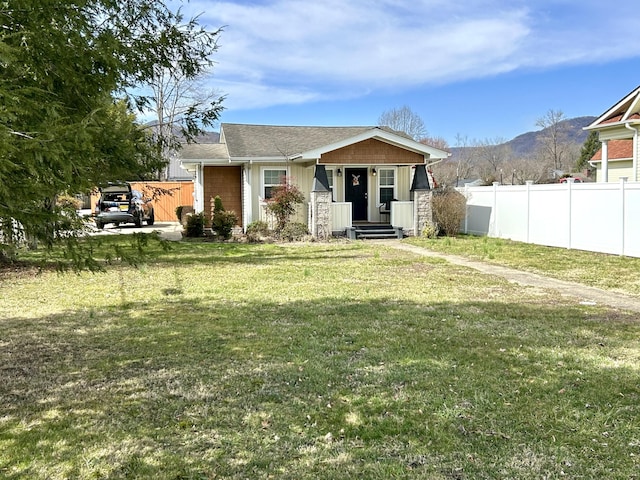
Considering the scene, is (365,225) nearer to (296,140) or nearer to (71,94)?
(296,140)

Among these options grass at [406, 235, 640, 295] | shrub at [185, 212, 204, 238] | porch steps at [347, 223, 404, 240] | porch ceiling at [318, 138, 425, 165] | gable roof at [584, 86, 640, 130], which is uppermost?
gable roof at [584, 86, 640, 130]

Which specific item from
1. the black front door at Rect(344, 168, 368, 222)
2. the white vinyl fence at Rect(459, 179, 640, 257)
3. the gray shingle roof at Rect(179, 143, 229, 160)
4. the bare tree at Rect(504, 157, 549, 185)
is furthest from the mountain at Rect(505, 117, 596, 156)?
the gray shingle roof at Rect(179, 143, 229, 160)

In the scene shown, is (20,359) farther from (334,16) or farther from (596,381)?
(334,16)

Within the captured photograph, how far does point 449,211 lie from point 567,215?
4.48 m

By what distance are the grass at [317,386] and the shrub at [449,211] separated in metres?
9.69

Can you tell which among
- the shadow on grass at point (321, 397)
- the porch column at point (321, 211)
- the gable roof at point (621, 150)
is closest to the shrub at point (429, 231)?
the porch column at point (321, 211)

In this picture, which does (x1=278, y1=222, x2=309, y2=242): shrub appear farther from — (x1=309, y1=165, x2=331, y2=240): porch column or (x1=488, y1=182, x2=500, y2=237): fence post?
(x1=488, y1=182, x2=500, y2=237): fence post

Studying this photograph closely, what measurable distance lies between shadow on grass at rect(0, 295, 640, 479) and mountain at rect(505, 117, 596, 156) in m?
16.6

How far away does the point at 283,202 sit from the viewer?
1689cm

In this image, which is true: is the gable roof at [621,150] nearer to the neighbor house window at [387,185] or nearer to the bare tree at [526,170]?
the neighbor house window at [387,185]

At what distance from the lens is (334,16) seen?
15164 mm

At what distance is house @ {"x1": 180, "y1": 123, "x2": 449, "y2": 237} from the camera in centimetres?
1698

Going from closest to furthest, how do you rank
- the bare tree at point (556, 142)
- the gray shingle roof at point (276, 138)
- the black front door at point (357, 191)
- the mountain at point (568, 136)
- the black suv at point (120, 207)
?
the gray shingle roof at point (276, 138) → the black front door at point (357, 191) → the black suv at point (120, 207) → the bare tree at point (556, 142) → the mountain at point (568, 136)

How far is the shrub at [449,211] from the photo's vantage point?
17.4 meters
